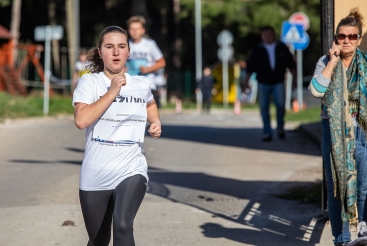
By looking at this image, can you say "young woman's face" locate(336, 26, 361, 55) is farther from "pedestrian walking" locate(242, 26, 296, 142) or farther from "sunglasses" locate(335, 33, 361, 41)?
"pedestrian walking" locate(242, 26, 296, 142)

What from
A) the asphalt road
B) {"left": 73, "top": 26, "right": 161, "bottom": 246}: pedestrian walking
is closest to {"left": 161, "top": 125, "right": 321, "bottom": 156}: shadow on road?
A: the asphalt road

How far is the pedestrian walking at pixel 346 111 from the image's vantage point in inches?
241

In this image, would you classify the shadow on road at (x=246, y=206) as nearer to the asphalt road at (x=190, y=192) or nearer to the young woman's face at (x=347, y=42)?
the asphalt road at (x=190, y=192)

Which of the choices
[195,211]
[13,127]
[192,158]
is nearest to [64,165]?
[192,158]

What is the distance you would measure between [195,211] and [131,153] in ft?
11.5

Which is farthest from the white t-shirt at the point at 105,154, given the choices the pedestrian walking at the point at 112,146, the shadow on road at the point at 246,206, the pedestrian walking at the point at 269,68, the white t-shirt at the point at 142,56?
the pedestrian walking at the point at 269,68

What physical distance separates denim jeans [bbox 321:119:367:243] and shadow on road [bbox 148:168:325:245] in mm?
803

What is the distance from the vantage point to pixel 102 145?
5242 mm

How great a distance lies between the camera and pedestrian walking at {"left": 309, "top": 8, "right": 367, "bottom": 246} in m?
6.13

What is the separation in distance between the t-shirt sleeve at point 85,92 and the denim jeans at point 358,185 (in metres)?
1.97

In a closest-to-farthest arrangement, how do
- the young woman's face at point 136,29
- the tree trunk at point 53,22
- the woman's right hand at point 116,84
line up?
the woman's right hand at point 116,84 → the young woman's face at point 136,29 → the tree trunk at point 53,22

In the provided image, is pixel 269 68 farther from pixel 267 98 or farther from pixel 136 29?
pixel 136 29

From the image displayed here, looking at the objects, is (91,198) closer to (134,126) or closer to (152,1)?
(134,126)

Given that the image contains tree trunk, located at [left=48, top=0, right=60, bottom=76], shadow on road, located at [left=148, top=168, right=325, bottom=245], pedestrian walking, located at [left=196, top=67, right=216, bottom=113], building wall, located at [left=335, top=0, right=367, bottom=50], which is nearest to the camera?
building wall, located at [left=335, top=0, right=367, bottom=50]
